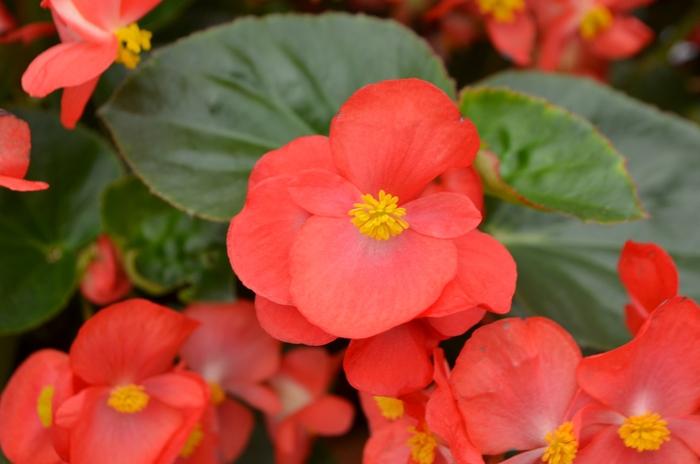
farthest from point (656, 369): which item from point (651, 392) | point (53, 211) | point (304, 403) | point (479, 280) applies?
point (53, 211)

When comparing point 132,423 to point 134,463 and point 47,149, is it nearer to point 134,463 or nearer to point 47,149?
point 134,463

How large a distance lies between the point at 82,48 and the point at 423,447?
1.12 feet

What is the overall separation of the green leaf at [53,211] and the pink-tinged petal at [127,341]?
0.19 metres

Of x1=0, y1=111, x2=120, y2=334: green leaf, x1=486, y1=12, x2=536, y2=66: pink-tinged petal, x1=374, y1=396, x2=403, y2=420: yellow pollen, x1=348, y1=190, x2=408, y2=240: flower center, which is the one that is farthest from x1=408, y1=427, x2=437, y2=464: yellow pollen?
x1=486, y1=12, x2=536, y2=66: pink-tinged petal

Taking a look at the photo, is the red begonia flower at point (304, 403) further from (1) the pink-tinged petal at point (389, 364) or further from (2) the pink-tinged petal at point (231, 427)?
(1) the pink-tinged petal at point (389, 364)

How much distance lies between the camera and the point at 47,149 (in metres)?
0.78

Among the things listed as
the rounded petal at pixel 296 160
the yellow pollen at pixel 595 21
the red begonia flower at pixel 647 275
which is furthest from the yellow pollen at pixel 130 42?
the yellow pollen at pixel 595 21

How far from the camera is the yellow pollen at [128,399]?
0.57 m

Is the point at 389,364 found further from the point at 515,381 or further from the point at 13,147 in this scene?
the point at 13,147

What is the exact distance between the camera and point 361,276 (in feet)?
1.67

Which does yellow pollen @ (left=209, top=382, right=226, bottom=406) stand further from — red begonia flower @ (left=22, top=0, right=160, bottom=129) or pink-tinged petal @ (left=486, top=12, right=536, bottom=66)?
pink-tinged petal @ (left=486, top=12, right=536, bottom=66)

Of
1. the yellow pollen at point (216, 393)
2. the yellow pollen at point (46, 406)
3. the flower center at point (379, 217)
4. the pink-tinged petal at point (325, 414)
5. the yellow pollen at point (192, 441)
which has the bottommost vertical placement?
the pink-tinged petal at point (325, 414)

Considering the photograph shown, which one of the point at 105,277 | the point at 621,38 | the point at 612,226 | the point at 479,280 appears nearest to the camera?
the point at 479,280

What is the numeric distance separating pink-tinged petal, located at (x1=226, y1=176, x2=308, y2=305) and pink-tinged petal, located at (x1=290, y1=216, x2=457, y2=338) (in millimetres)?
13
